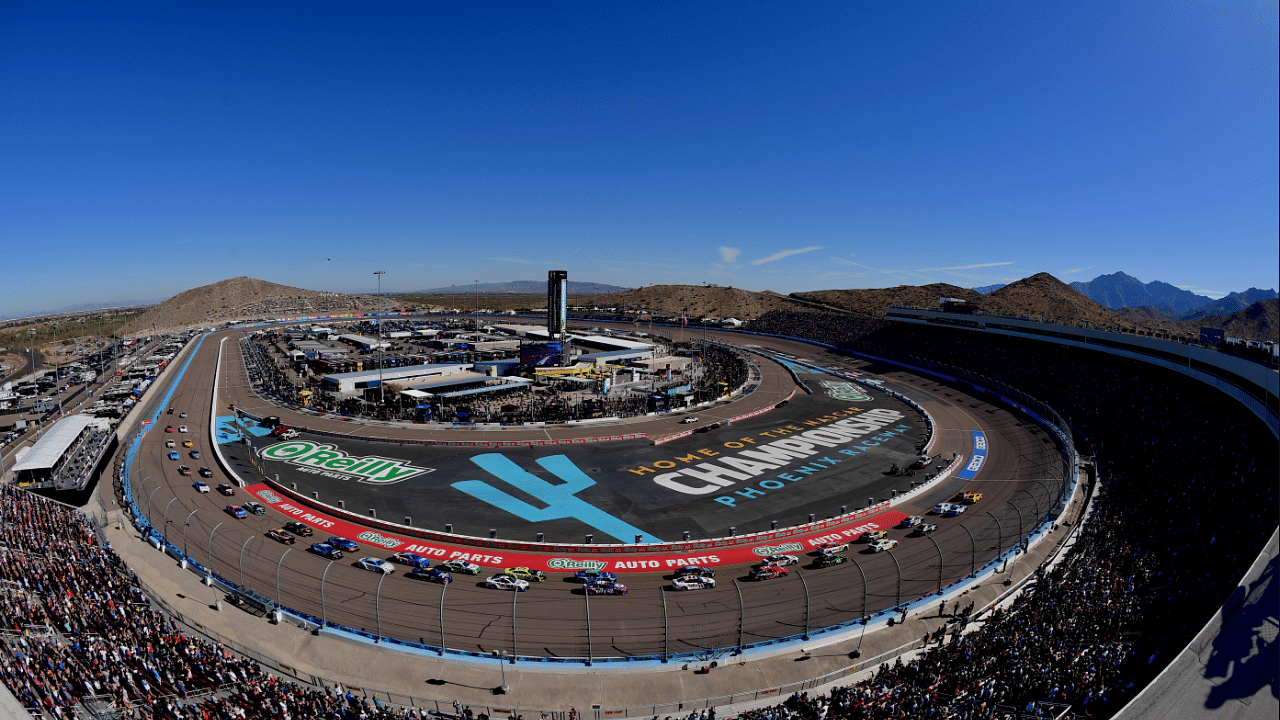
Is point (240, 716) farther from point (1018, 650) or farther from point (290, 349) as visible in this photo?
point (290, 349)

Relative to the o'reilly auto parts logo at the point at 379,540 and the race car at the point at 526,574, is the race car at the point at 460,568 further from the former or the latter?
the o'reilly auto parts logo at the point at 379,540

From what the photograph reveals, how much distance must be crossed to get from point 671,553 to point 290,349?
100m

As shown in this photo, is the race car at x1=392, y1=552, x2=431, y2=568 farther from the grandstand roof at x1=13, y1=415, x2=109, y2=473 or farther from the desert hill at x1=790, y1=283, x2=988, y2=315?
the desert hill at x1=790, y1=283, x2=988, y2=315

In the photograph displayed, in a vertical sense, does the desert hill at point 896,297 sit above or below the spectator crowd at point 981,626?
above

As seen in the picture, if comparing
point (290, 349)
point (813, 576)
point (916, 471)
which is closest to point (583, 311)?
point (290, 349)

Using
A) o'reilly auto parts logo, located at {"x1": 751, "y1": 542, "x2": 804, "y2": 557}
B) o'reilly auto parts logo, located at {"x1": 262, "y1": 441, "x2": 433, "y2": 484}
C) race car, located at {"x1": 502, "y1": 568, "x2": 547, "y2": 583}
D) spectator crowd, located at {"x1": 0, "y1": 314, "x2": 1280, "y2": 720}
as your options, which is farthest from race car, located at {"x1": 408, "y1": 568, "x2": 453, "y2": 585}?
o'reilly auto parts logo, located at {"x1": 751, "y1": 542, "x2": 804, "y2": 557}

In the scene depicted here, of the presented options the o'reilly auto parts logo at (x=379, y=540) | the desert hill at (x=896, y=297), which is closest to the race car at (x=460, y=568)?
the o'reilly auto parts logo at (x=379, y=540)

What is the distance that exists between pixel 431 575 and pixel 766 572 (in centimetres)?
1626

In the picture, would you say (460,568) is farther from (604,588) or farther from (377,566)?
(604,588)

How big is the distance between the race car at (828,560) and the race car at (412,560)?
19863 mm

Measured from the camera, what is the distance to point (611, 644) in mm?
21703

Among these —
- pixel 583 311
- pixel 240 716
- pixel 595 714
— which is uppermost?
pixel 583 311

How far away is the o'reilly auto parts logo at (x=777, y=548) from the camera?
2939 cm

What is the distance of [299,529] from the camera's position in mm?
31109
